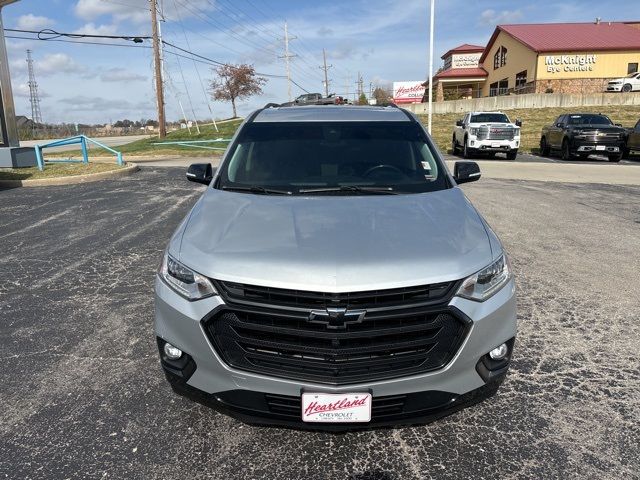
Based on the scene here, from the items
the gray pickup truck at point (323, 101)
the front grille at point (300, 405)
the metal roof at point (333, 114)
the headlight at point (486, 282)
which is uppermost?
the gray pickup truck at point (323, 101)

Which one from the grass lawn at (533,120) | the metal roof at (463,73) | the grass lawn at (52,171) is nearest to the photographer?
the grass lawn at (52,171)

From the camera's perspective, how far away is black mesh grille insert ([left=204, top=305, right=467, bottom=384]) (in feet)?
7.48

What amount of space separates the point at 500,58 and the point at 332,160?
55.5 meters

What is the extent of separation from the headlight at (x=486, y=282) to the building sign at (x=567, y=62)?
47975 millimetres

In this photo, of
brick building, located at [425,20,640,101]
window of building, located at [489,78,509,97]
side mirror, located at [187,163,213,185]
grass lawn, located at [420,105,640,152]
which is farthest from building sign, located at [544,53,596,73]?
side mirror, located at [187,163,213,185]

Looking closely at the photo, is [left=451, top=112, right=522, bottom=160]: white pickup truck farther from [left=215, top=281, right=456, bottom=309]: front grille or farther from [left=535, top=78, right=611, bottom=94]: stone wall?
[left=535, top=78, right=611, bottom=94]: stone wall

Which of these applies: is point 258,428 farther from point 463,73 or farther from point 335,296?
point 463,73

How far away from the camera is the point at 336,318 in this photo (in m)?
2.24

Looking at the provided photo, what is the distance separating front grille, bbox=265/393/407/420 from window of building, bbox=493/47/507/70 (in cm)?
5543

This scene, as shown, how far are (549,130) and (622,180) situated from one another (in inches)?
325

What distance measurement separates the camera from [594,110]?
110 feet

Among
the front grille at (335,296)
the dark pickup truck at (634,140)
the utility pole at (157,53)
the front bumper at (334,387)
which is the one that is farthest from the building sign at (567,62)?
the front grille at (335,296)

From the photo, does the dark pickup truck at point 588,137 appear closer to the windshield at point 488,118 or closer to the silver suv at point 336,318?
the windshield at point 488,118

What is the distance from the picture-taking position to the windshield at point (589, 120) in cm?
1909
